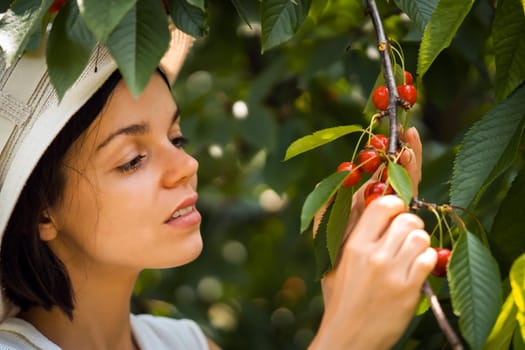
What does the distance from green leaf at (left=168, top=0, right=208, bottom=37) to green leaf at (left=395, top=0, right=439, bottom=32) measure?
0.34 metres

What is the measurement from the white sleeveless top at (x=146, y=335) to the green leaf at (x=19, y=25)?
0.67m

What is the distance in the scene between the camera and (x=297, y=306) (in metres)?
4.24

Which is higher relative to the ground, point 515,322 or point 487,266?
point 487,266

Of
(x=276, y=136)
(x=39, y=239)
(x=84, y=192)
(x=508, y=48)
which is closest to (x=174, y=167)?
(x=84, y=192)

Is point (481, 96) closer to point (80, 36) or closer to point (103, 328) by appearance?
point (103, 328)

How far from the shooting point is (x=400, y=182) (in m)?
1.30

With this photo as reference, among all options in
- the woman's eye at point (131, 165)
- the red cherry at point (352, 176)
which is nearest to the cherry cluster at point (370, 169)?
the red cherry at point (352, 176)

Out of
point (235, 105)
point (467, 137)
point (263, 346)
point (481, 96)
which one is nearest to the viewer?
point (467, 137)

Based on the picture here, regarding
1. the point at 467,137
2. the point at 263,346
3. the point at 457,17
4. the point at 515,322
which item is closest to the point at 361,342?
the point at 515,322

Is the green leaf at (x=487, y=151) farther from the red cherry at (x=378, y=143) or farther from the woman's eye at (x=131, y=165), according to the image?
the woman's eye at (x=131, y=165)

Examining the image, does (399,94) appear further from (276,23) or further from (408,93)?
(276,23)

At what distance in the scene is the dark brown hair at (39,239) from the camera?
1.75 metres

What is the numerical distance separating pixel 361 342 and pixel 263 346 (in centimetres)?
266

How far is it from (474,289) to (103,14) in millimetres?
632
